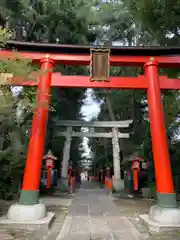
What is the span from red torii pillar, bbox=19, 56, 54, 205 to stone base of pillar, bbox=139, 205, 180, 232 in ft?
10.4

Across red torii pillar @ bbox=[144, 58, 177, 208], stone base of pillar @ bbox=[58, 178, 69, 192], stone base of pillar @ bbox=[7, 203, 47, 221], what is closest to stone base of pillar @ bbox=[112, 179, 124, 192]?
stone base of pillar @ bbox=[58, 178, 69, 192]

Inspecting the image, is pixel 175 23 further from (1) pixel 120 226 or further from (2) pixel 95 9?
(2) pixel 95 9

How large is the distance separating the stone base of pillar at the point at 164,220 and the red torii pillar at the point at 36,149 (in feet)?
10.4

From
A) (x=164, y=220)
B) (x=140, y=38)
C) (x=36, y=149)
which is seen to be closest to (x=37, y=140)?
(x=36, y=149)

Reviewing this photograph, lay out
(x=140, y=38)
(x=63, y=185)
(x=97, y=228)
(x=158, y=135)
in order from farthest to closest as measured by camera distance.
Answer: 1. (x=140, y=38)
2. (x=63, y=185)
3. (x=158, y=135)
4. (x=97, y=228)

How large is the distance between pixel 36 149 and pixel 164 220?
12.9ft

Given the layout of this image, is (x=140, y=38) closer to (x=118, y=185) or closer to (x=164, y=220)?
(x=118, y=185)

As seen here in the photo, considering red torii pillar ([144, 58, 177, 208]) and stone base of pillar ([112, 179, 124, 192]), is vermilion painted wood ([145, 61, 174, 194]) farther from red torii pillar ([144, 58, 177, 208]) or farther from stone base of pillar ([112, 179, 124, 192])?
stone base of pillar ([112, 179, 124, 192])

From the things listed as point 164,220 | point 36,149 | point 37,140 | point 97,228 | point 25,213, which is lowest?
point 97,228

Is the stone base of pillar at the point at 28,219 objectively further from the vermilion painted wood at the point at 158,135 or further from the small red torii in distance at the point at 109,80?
the vermilion painted wood at the point at 158,135

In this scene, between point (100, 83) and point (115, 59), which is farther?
Result: point (115, 59)

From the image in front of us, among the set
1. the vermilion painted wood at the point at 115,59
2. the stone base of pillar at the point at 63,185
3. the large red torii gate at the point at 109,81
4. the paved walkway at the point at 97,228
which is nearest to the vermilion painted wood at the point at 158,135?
the large red torii gate at the point at 109,81

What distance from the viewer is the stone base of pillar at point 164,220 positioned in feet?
18.9

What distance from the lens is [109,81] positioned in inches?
308
